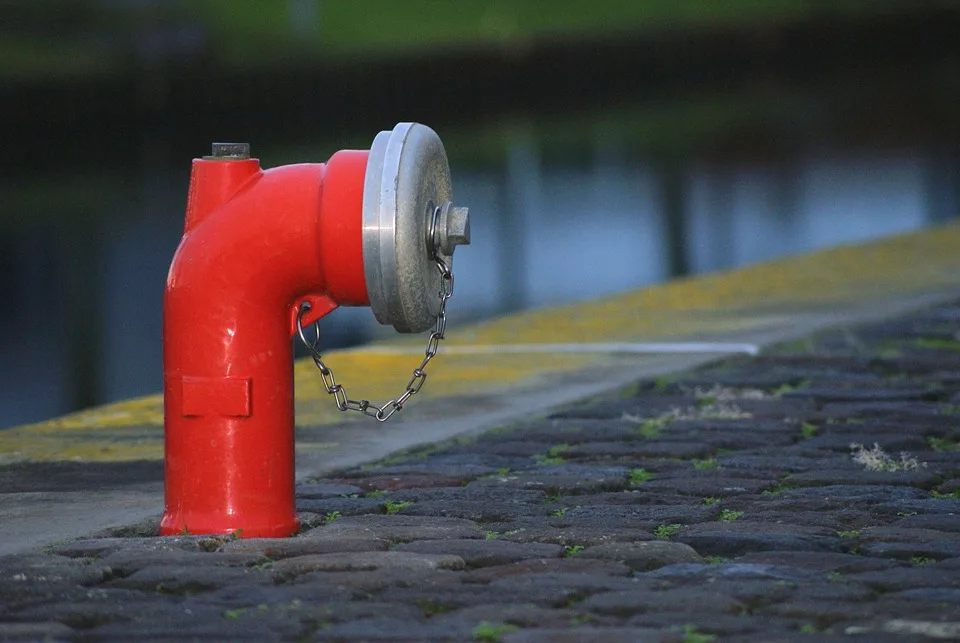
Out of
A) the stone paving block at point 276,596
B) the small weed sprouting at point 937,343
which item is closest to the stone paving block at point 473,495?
the stone paving block at point 276,596

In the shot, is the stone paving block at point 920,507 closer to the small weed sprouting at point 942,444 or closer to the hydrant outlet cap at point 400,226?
the small weed sprouting at point 942,444

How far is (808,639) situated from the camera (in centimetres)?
303

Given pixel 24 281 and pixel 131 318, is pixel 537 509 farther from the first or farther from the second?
pixel 24 281

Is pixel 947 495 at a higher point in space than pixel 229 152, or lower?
lower

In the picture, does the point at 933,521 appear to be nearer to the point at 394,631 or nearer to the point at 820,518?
the point at 820,518

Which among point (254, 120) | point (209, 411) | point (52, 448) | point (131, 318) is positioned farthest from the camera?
point (254, 120)

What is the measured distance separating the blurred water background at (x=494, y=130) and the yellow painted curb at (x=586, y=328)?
1.76 meters

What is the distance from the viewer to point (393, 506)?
4.28 metres

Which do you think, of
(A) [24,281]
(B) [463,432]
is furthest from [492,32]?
(B) [463,432]

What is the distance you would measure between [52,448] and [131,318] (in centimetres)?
618

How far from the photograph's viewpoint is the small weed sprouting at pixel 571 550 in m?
3.72

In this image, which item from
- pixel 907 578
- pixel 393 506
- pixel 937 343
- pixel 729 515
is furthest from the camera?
pixel 937 343

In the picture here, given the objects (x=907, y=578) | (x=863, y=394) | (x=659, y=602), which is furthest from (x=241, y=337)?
(x=863, y=394)

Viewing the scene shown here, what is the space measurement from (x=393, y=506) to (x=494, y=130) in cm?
2709
